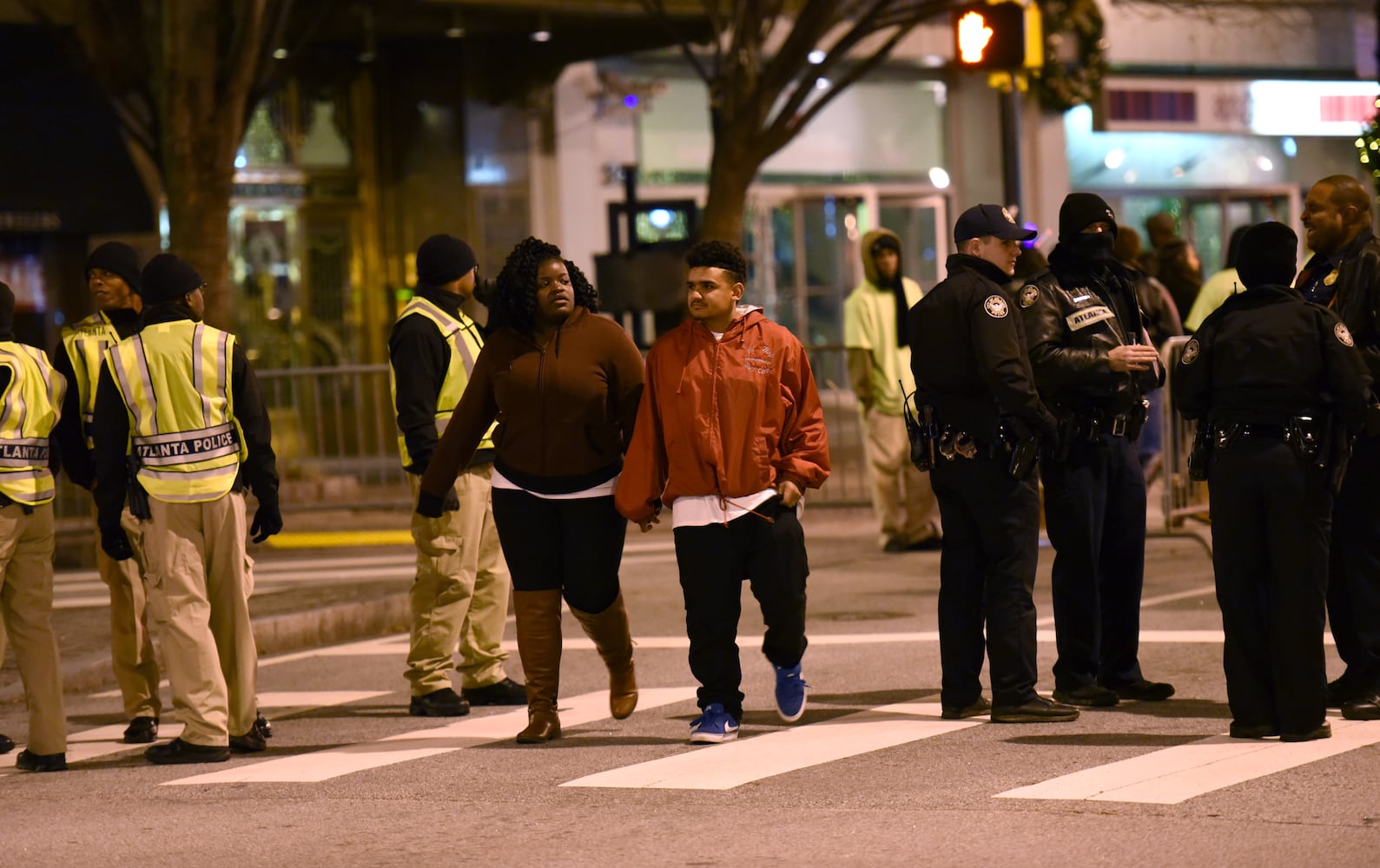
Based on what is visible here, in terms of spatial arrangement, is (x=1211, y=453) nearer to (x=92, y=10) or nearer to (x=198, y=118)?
(x=198, y=118)

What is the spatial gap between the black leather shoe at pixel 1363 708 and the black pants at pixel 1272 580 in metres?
0.53

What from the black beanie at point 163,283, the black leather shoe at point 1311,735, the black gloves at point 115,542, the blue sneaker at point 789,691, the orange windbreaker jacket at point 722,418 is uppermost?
the black beanie at point 163,283

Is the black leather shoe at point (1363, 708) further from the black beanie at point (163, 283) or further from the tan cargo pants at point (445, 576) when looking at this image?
the black beanie at point (163, 283)

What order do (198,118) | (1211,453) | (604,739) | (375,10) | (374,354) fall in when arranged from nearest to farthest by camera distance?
(1211,453) < (604,739) < (198,118) < (375,10) < (374,354)

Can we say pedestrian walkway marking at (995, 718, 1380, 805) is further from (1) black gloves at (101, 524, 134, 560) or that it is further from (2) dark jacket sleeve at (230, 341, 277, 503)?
(1) black gloves at (101, 524, 134, 560)

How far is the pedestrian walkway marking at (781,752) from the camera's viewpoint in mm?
7449

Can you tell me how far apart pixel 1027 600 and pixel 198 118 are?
9.51 metres

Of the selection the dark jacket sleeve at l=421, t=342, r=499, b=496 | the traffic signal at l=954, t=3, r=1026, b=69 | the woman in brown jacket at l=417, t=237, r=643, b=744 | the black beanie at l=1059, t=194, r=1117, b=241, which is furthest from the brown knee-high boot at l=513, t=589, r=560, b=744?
the traffic signal at l=954, t=3, r=1026, b=69

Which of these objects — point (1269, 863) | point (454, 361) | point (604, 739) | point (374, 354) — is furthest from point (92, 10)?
point (1269, 863)

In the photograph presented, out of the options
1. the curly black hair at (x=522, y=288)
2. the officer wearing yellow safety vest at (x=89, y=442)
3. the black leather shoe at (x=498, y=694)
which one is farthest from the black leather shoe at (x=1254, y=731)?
the officer wearing yellow safety vest at (x=89, y=442)

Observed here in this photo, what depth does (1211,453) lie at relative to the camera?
25.9 feet

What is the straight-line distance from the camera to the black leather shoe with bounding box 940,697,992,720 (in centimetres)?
846

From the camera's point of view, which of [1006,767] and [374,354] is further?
[374,354]

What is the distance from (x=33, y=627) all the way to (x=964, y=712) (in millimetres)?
3649
